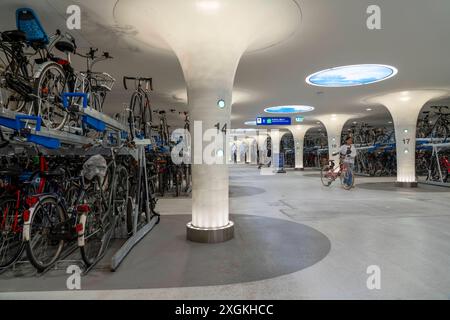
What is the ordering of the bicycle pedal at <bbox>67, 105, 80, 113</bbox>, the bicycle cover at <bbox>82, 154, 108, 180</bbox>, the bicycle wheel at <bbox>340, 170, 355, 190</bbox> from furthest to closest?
the bicycle wheel at <bbox>340, 170, 355, 190</bbox>
the bicycle cover at <bbox>82, 154, 108, 180</bbox>
the bicycle pedal at <bbox>67, 105, 80, 113</bbox>

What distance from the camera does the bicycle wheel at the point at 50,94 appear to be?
123 inches

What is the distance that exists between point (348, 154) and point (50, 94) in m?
8.37

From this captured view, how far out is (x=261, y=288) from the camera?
97.5 inches

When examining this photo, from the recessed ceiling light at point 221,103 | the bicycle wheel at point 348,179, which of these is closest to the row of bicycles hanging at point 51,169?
the recessed ceiling light at point 221,103

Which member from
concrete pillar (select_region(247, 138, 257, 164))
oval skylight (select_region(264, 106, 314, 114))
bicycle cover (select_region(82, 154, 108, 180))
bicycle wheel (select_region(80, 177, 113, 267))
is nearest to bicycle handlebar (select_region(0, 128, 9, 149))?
bicycle cover (select_region(82, 154, 108, 180))

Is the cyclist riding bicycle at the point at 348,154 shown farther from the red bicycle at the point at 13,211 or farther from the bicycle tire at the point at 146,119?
the red bicycle at the point at 13,211

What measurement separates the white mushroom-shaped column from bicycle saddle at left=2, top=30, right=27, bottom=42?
119cm

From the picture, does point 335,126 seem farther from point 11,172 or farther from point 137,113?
point 11,172

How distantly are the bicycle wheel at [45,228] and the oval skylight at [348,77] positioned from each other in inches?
260

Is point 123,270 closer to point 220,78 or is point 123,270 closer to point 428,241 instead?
point 220,78

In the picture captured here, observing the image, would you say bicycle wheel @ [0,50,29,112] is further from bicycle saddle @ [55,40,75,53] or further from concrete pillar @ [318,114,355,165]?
concrete pillar @ [318,114,355,165]

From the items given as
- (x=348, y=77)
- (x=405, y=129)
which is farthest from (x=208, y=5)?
(x=405, y=129)

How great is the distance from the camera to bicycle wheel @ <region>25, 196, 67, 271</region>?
9.62 feet
